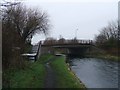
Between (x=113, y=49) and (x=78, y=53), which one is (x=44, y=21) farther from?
(x=78, y=53)

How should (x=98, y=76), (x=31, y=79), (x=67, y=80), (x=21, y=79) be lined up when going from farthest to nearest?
(x=98, y=76) → (x=67, y=80) → (x=31, y=79) → (x=21, y=79)

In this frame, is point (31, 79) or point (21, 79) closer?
point (21, 79)

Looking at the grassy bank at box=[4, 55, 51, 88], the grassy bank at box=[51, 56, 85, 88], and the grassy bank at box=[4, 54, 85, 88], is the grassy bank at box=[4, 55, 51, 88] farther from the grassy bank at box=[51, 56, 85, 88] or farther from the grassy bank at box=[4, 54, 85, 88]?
the grassy bank at box=[51, 56, 85, 88]

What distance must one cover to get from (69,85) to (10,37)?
537 cm

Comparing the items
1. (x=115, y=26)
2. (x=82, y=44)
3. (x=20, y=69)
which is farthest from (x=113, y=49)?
(x=20, y=69)

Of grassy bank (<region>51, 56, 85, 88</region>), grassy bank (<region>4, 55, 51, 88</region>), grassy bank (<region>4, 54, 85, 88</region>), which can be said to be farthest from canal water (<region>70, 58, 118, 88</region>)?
grassy bank (<region>4, 55, 51, 88</region>)

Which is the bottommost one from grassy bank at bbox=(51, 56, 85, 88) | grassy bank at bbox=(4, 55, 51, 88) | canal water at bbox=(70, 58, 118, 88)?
canal water at bbox=(70, 58, 118, 88)

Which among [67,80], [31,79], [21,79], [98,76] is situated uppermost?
[21,79]

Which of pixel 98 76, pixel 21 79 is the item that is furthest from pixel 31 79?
pixel 98 76

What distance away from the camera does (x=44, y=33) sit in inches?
2729

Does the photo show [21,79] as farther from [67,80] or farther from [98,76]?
[98,76]

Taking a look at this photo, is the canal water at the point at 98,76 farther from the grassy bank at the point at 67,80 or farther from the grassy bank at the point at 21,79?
the grassy bank at the point at 21,79

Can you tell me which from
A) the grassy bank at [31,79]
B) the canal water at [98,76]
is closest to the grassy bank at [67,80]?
the grassy bank at [31,79]

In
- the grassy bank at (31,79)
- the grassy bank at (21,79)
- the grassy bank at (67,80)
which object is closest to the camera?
the grassy bank at (21,79)
